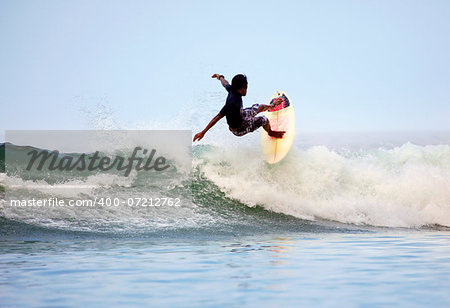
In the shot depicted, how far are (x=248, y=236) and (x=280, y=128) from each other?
9.17 feet

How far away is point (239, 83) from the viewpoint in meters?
8.00

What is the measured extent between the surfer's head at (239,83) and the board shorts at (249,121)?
49 cm

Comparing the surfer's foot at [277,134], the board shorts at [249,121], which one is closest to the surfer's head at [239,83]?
the board shorts at [249,121]

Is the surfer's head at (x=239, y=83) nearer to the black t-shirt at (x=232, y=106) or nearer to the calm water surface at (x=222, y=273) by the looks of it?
the black t-shirt at (x=232, y=106)

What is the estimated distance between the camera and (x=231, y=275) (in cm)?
445

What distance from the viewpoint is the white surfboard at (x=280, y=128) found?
32.0ft

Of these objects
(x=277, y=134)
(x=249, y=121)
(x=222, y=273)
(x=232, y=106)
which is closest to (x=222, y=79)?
(x=232, y=106)

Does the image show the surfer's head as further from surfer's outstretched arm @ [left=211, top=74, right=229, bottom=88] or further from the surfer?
surfer's outstretched arm @ [left=211, top=74, right=229, bottom=88]

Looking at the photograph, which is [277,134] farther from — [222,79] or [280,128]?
[222,79]

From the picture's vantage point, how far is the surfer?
315 inches

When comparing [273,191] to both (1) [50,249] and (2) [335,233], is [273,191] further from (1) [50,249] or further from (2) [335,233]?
(1) [50,249]

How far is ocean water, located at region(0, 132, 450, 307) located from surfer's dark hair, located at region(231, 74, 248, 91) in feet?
7.27

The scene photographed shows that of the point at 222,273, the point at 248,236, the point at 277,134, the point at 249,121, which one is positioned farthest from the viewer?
the point at 277,134

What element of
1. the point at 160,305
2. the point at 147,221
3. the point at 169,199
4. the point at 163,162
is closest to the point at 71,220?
the point at 147,221
